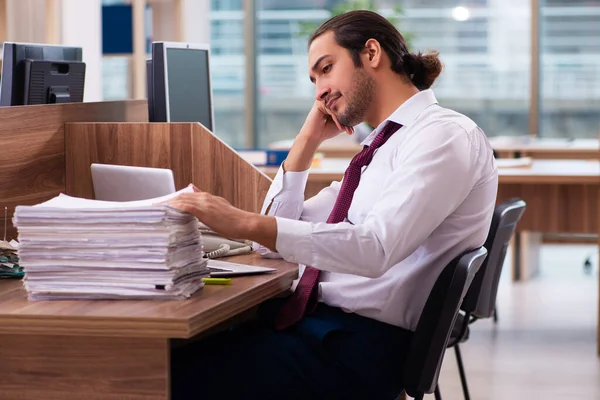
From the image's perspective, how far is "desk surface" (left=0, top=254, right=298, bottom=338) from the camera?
1452mm

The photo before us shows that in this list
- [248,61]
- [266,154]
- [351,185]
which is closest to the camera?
[351,185]

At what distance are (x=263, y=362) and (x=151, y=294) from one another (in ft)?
1.03

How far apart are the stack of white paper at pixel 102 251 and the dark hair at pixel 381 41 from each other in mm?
637

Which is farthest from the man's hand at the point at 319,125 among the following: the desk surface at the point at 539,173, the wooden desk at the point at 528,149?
the wooden desk at the point at 528,149

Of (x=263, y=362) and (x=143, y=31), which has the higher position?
(x=143, y=31)

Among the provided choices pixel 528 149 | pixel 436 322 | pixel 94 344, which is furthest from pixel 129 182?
pixel 528 149

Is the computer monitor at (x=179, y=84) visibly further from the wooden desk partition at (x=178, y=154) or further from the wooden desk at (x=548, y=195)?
the wooden desk at (x=548, y=195)

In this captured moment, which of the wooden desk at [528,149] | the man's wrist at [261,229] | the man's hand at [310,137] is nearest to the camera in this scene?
the man's wrist at [261,229]

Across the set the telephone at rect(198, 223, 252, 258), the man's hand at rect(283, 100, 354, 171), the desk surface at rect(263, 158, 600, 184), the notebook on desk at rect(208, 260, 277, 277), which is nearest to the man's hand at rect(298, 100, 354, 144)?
the man's hand at rect(283, 100, 354, 171)

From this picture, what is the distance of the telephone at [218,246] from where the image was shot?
2119 mm

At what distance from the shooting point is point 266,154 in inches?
179

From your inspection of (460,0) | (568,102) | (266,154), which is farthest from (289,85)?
(266,154)

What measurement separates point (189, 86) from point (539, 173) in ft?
6.88

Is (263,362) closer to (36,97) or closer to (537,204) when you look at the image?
(36,97)
